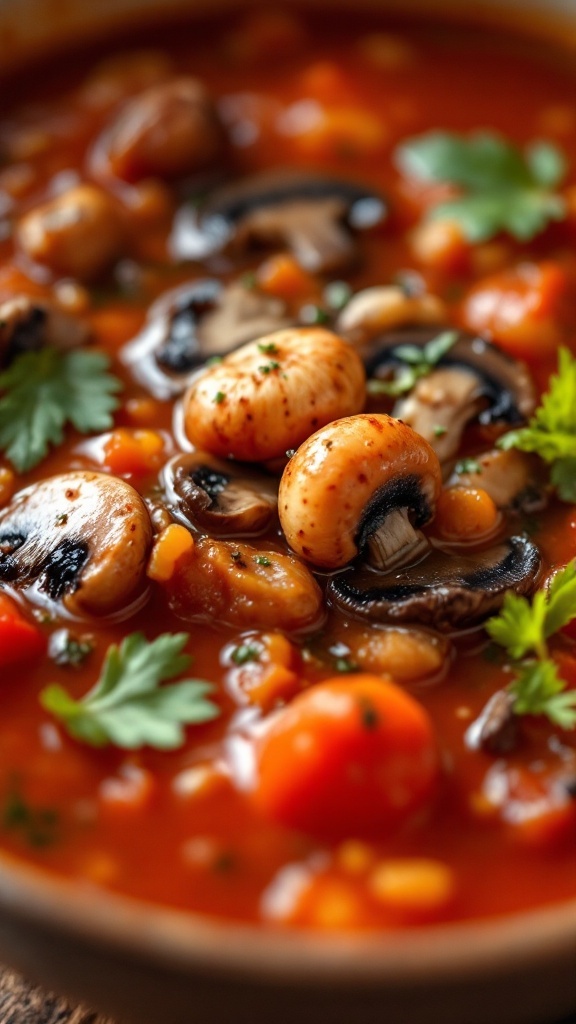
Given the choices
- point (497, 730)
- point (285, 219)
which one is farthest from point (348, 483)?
point (285, 219)

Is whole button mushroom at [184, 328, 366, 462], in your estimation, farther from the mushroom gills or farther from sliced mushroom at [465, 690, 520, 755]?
sliced mushroom at [465, 690, 520, 755]

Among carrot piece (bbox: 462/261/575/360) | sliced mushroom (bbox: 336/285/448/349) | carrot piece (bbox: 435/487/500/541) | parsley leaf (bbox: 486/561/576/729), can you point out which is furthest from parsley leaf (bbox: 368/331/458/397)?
parsley leaf (bbox: 486/561/576/729)

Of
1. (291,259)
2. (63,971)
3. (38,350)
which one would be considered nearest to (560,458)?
(291,259)

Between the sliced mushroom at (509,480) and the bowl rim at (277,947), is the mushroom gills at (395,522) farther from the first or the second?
the bowl rim at (277,947)


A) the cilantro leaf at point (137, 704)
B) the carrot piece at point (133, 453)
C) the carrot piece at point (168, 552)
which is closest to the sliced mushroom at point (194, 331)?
the carrot piece at point (133, 453)

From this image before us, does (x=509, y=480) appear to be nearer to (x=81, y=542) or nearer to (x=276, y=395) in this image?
(x=276, y=395)

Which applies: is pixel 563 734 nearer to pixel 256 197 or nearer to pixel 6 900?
pixel 6 900
